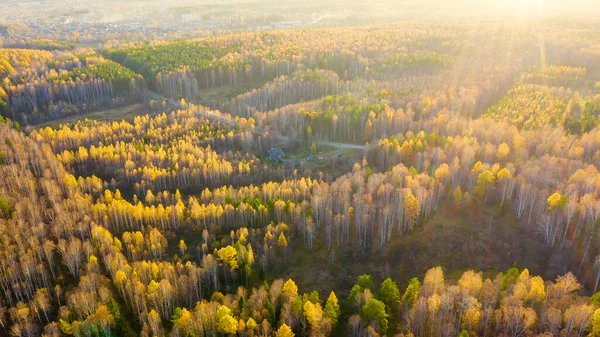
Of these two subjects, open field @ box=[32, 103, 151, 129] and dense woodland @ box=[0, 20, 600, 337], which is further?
open field @ box=[32, 103, 151, 129]

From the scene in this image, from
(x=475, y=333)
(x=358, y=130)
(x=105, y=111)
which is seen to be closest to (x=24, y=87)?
(x=105, y=111)

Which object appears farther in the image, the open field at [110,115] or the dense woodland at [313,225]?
the open field at [110,115]

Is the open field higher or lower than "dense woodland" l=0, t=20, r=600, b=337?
higher

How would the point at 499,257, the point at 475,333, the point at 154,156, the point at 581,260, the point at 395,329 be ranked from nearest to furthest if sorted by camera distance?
the point at 475,333 → the point at 395,329 → the point at 581,260 → the point at 499,257 → the point at 154,156

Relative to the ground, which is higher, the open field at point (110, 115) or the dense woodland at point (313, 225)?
the open field at point (110, 115)

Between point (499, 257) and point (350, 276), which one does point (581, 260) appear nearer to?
point (499, 257)

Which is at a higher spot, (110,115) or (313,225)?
(110,115)

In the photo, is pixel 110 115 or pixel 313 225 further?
pixel 110 115

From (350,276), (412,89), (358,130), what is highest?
(412,89)
